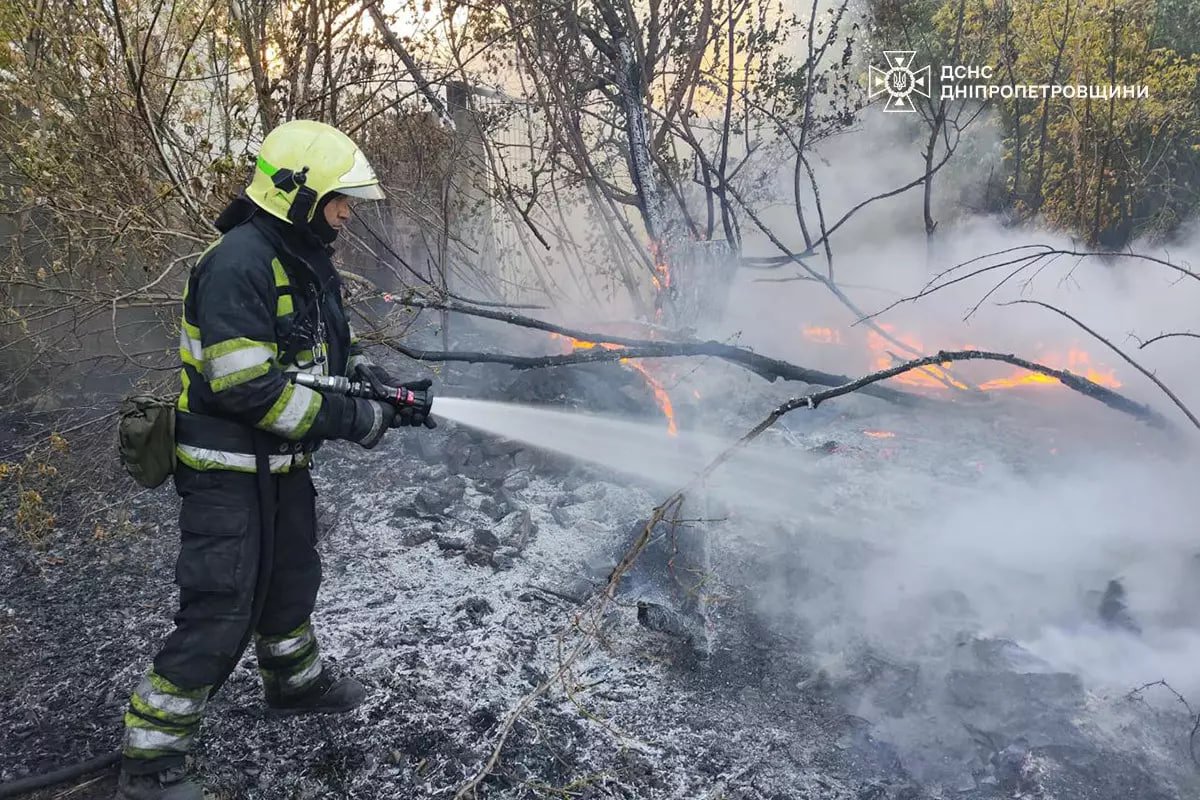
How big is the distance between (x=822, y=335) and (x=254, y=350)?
8.82 meters

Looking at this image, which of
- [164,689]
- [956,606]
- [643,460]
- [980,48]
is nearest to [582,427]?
[643,460]

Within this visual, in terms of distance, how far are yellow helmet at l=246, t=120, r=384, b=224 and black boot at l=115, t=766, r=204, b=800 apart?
2.02 m

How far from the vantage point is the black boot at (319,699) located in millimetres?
3012

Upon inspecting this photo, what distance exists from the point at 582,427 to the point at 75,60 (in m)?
4.34

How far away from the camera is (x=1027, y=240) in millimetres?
10180

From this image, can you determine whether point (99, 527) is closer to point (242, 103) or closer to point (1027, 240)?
point (242, 103)

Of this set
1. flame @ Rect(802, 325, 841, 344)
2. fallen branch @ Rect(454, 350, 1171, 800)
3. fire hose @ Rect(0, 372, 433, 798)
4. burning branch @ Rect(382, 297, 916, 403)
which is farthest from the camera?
flame @ Rect(802, 325, 841, 344)

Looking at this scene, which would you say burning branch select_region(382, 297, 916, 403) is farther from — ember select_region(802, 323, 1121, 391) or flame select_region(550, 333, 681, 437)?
ember select_region(802, 323, 1121, 391)

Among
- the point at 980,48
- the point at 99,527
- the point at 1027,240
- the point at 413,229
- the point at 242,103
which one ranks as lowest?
the point at 99,527

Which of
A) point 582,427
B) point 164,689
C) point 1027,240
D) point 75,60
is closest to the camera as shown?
point 164,689

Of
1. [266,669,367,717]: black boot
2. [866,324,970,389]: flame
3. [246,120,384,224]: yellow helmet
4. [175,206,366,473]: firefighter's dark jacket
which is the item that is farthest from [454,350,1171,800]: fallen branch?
[866,324,970,389]: flame

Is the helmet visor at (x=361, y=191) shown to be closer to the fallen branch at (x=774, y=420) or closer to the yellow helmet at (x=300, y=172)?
the yellow helmet at (x=300, y=172)

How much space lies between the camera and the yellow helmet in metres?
2.49

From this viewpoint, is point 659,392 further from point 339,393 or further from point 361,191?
point 361,191
